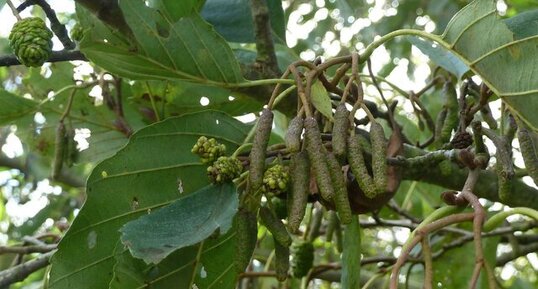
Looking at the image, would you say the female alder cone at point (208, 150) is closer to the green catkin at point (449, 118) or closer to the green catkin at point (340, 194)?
the green catkin at point (340, 194)

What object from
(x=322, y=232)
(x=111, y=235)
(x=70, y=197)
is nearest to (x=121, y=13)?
(x=111, y=235)

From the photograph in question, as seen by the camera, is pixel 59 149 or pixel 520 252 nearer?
pixel 59 149

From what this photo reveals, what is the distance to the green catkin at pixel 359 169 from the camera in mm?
1104

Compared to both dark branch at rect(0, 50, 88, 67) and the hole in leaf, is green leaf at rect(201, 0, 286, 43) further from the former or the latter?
dark branch at rect(0, 50, 88, 67)

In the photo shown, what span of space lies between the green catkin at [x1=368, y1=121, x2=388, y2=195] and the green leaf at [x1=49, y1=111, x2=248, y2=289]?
0.30 m

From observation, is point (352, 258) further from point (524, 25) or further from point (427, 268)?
point (524, 25)

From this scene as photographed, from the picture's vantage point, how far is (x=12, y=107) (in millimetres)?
1854

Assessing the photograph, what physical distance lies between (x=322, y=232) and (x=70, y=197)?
135 cm

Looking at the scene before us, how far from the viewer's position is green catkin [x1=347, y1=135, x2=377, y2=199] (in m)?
1.10

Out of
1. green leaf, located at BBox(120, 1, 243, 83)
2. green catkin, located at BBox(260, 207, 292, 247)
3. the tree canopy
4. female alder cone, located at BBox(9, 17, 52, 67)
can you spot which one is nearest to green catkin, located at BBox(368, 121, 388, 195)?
the tree canopy

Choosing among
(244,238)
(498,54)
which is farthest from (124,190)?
(498,54)

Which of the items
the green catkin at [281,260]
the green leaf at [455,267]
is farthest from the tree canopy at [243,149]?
the green leaf at [455,267]

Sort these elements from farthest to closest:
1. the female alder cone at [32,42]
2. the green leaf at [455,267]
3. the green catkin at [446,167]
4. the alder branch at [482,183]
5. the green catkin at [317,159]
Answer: the green leaf at [455,267] < the alder branch at [482,183] < the green catkin at [446,167] < the female alder cone at [32,42] < the green catkin at [317,159]

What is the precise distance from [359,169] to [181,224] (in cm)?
25
